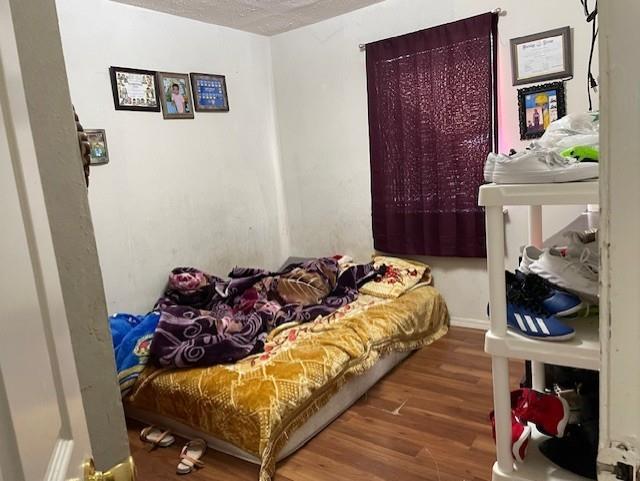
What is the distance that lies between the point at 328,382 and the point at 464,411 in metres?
0.68

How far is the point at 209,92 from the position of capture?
351cm

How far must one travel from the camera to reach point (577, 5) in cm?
269

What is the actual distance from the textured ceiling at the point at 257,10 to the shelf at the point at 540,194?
105 inches

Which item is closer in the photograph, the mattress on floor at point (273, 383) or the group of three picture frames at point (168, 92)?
the mattress on floor at point (273, 383)

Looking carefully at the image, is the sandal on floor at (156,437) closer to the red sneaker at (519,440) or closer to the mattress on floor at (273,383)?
the mattress on floor at (273,383)

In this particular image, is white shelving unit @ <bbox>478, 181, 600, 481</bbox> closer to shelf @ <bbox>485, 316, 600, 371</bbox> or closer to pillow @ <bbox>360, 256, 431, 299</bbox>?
shelf @ <bbox>485, 316, 600, 371</bbox>

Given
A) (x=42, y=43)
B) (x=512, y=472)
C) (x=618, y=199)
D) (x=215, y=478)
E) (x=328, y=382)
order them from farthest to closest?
(x=328, y=382), (x=215, y=478), (x=512, y=472), (x=42, y=43), (x=618, y=199)

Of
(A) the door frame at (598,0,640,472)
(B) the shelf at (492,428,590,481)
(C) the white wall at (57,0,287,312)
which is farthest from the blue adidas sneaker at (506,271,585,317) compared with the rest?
(C) the white wall at (57,0,287,312)

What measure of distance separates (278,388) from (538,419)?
1.18 meters

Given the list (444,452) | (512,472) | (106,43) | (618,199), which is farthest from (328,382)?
(106,43)

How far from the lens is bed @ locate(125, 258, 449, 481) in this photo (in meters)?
1.98

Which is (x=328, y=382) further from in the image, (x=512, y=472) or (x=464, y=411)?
(x=512, y=472)

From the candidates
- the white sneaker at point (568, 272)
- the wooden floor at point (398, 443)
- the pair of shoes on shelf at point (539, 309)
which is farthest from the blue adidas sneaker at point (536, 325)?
the wooden floor at point (398, 443)

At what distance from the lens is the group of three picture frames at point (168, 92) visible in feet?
9.90
